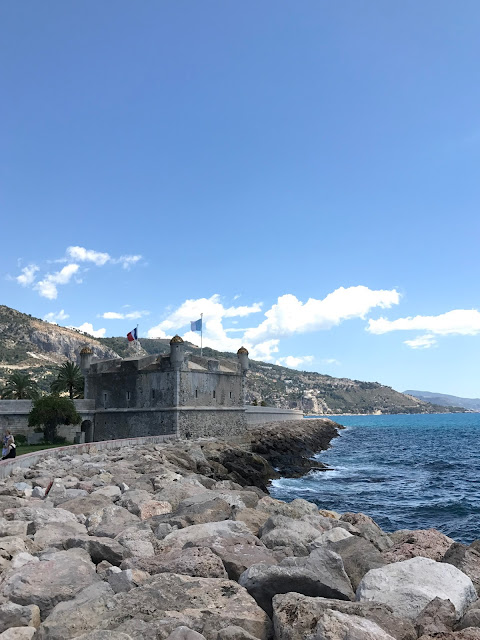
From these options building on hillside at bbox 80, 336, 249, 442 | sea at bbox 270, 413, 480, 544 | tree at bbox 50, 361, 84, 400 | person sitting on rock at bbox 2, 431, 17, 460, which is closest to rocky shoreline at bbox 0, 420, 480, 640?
person sitting on rock at bbox 2, 431, 17, 460

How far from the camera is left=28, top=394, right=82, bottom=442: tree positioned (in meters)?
26.1

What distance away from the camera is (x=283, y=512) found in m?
8.52

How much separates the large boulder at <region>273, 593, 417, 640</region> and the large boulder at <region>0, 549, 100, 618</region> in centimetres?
197

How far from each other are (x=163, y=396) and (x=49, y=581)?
24.1 m

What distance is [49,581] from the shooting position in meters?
4.91

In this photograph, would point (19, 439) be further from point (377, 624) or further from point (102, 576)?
point (377, 624)

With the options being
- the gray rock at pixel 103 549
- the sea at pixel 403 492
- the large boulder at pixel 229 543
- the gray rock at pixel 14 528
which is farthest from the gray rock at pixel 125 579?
the sea at pixel 403 492

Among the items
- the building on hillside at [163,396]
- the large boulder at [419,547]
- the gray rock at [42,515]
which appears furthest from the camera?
the building on hillside at [163,396]

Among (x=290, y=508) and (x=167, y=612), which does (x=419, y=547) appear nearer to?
(x=290, y=508)

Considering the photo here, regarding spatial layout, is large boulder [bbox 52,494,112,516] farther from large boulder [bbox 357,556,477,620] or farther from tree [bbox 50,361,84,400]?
tree [bbox 50,361,84,400]

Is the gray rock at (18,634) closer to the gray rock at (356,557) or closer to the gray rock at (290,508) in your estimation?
the gray rock at (356,557)

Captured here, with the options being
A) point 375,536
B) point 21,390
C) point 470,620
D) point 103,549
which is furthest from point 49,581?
point 21,390

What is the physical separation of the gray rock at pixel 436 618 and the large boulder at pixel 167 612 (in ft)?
3.95

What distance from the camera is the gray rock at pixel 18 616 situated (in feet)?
13.9
